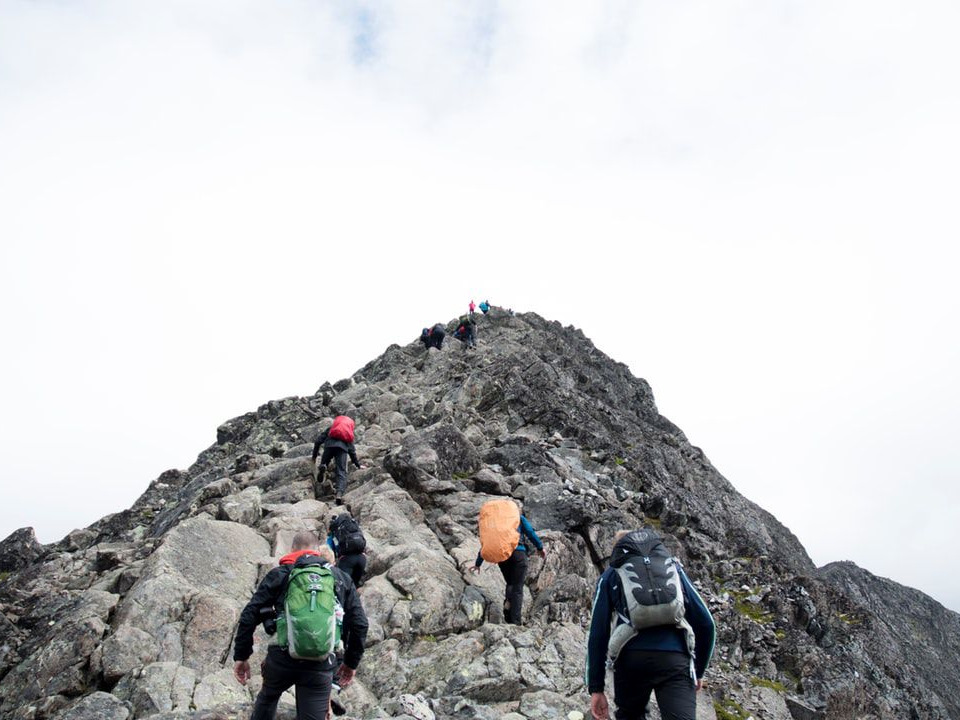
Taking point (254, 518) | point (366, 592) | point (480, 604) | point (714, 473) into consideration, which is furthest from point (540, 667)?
point (714, 473)

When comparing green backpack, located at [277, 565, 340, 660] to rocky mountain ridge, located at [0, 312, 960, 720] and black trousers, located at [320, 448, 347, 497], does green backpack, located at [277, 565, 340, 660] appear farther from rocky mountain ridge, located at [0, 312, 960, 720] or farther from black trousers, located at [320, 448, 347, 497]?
black trousers, located at [320, 448, 347, 497]

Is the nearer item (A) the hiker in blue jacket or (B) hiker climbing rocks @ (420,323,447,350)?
(A) the hiker in blue jacket

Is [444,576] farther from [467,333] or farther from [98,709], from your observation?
[467,333]

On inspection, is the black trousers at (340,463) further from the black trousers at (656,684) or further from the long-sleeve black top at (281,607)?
the black trousers at (656,684)

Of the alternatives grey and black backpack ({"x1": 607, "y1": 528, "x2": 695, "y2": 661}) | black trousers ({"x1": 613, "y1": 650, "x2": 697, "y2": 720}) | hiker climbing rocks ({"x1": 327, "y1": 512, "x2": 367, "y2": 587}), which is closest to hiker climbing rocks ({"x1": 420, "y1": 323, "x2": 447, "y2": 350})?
hiker climbing rocks ({"x1": 327, "y1": 512, "x2": 367, "y2": 587})

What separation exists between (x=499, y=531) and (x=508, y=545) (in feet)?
1.08

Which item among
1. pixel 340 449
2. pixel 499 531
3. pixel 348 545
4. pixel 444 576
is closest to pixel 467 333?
pixel 340 449

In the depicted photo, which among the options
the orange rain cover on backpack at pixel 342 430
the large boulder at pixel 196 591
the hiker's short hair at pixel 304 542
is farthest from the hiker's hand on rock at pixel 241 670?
the orange rain cover on backpack at pixel 342 430

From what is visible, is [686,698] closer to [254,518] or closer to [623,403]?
[254,518]

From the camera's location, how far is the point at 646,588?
7.41 meters

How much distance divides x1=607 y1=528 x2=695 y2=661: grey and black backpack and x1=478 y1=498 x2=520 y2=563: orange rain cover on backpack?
6221 mm

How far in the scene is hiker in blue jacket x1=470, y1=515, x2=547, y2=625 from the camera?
14188 millimetres

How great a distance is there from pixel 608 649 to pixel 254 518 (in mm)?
13015

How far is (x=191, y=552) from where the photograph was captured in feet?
49.5
